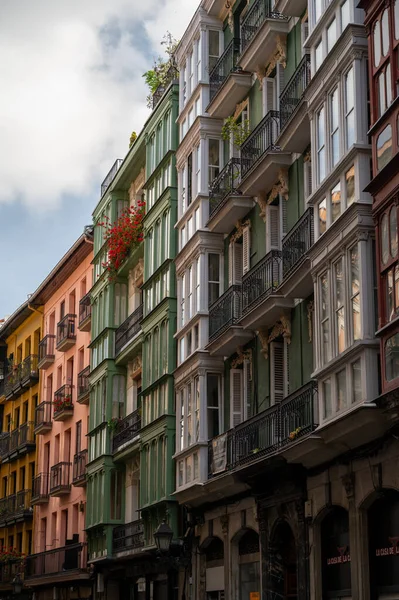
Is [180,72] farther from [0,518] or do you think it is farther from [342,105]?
[0,518]

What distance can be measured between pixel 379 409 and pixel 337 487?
3.81 m

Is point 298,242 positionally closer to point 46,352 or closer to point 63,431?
point 63,431

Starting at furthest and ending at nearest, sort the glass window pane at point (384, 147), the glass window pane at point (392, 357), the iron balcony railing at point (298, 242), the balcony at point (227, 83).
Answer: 1. the balcony at point (227, 83)
2. the iron balcony railing at point (298, 242)
3. the glass window pane at point (384, 147)
4. the glass window pane at point (392, 357)

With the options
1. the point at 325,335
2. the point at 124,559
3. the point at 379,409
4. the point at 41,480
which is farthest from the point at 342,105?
the point at 41,480

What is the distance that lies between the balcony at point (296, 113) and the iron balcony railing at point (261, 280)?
2.52m

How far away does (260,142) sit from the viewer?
28219mm

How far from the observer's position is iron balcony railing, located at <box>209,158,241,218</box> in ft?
97.2

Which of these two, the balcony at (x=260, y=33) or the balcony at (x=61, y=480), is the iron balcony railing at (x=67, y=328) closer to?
the balcony at (x=61, y=480)

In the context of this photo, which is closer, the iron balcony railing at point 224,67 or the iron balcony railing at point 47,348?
the iron balcony railing at point 224,67

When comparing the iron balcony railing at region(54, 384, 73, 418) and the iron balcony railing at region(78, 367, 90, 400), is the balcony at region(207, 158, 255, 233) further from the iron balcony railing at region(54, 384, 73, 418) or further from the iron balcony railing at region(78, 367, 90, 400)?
the iron balcony railing at region(54, 384, 73, 418)

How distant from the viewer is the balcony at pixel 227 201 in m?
29.1

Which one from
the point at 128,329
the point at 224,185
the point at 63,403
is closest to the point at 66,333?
the point at 63,403

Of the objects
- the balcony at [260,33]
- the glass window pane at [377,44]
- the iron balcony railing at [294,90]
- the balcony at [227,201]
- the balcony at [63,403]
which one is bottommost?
the balcony at [63,403]

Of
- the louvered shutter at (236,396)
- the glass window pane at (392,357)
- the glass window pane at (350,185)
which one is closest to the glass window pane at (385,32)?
the glass window pane at (350,185)
